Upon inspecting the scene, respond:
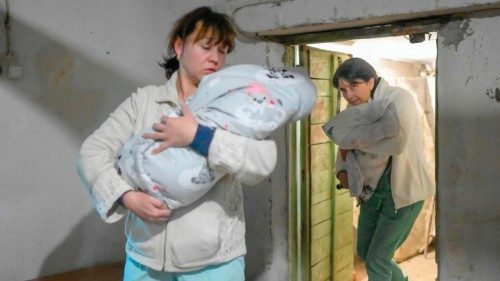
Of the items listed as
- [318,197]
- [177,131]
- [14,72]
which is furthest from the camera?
[318,197]

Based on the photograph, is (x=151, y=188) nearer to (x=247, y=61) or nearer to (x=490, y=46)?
(x=247, y=61)

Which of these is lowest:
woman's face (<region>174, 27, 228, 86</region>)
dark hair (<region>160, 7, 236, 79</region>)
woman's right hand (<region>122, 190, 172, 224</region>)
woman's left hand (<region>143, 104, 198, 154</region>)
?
woman's right hand (<region>122, 190, 172, 224</region>)

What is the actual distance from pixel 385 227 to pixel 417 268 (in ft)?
5.48

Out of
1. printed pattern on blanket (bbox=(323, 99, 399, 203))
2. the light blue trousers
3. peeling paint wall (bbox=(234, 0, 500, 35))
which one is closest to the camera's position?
the light blue trousers

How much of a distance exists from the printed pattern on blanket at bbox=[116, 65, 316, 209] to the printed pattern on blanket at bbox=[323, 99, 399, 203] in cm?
95

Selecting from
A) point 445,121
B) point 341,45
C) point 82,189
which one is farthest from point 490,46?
point 82,189

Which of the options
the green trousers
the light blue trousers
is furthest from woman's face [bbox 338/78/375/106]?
the light blue trousers

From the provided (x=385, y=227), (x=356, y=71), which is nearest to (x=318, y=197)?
(x=385, y=227)

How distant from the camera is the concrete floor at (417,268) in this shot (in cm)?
314

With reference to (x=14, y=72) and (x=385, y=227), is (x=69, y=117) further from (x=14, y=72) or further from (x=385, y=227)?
(x=385, y=227)

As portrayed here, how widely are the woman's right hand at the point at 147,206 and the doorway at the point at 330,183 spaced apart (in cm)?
96

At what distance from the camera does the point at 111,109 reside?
184cm

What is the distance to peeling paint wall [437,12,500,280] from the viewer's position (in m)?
1.35

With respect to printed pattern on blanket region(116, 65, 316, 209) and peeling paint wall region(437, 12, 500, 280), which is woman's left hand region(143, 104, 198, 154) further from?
peeling paint wall region(437, 12, 500, 280)
